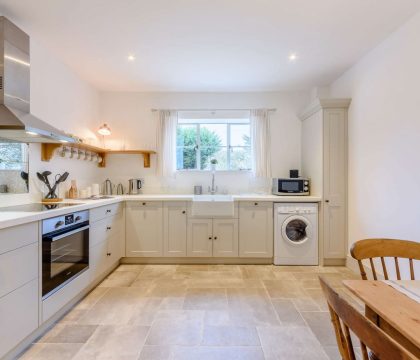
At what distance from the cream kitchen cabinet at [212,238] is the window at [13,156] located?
1.98 metres

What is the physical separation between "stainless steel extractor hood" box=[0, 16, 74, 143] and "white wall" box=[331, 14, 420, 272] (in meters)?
3.15

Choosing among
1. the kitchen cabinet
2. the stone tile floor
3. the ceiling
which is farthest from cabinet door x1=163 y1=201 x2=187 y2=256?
the ceiling

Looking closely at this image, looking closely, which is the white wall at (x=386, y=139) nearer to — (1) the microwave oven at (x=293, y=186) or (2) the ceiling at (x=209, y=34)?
(2) the ceiling at (x=209, y=34)

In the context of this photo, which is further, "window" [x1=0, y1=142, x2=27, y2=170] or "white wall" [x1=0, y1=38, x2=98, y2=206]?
"white wall" [x1=0, y1=38, x2=98, y2=206]

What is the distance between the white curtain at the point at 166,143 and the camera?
12.9 ft

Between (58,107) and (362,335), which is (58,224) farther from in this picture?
(362,335)

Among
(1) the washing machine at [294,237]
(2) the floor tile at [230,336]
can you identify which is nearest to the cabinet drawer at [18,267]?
(2) the floor tile at [230,336]

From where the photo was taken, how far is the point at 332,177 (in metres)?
3.24

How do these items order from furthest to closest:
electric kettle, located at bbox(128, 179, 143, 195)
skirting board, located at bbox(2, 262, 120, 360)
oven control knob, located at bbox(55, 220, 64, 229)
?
electric kettle, located at bbox(128, 179, 143, 195) < oven control knob, located at bbox(55, 220, 64, 229) < skirting board, located at bbox(2, 262, 120, 360)

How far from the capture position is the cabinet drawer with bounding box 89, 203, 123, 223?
2.62 metres

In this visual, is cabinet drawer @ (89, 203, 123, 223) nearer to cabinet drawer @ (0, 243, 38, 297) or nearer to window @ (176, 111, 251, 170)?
cabinet drawer @ (0, 243, 38, 297)

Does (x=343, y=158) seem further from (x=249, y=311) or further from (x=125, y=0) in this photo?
(x=125, y=0)

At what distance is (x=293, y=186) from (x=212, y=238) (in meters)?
1.36

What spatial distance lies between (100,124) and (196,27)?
2439 millimetres
